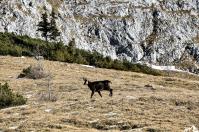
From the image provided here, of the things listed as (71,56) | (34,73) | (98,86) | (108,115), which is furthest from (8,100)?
(71,56)

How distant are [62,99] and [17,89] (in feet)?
33.6

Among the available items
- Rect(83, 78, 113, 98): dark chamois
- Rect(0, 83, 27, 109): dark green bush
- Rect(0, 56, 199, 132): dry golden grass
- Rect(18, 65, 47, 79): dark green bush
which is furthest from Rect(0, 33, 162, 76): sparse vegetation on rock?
Rect(0, 56, 199, 132): dry golden grass

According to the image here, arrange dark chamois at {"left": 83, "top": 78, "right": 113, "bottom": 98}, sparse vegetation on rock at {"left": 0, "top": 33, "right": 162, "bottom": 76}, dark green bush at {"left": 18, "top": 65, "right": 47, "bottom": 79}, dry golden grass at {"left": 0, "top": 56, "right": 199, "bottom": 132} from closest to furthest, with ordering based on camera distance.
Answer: dry golden grass at {"left": 0, "top": 56, "right": 199, "bottom": 132}, dark chamois at {"left": 83, "top": 78, "right": 113, "bottom": 98}, dark green bush at {"left": 18, "top": 65, "right": 47, "bottom": 79}, sparse vegetation on rock at {"left": 0, "top": 33, "right": 162, "bottom": 76}

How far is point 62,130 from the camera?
23641mm

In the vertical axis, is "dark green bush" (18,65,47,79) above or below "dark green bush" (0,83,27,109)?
above

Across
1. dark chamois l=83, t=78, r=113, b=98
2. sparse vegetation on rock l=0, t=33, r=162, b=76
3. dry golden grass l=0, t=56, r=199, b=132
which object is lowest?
dry golden grass l=0, t=56, r=199, b=132

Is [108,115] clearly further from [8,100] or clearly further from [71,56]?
[71,56]

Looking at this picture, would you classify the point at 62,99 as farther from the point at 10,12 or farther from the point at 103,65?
the point at 10,12

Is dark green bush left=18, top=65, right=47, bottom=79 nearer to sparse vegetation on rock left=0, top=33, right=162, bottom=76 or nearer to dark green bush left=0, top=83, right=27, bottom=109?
dark green bush left=0, top=83, right=27, bottom=109

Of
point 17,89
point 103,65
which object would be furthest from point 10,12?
point 17,89

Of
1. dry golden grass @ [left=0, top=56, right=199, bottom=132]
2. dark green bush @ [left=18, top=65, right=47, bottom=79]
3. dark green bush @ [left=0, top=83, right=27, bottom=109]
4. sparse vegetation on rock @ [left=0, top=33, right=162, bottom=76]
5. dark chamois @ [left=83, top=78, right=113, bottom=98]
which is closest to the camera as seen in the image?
dry golden grass @ [left=0, top=56, right=199, bottom=132]

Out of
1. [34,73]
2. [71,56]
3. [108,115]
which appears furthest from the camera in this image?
[71,56]

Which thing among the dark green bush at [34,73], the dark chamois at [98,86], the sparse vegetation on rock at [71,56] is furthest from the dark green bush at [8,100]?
the sparse vegetation on rock at [71,56]

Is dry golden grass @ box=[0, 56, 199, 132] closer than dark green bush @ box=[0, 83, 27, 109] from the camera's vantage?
Yes
